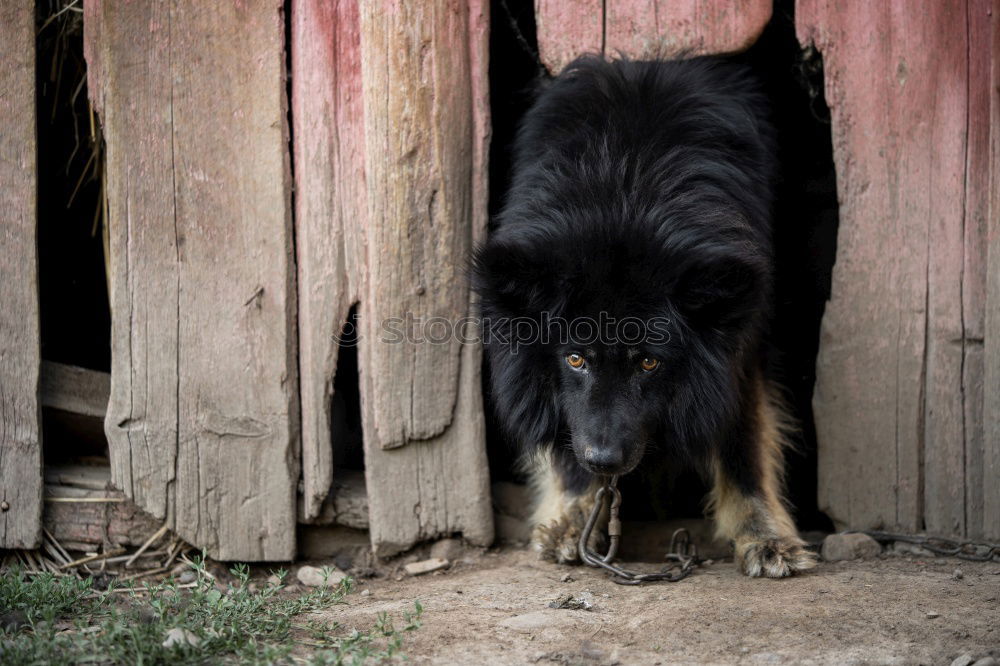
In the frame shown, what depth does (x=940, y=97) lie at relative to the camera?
146 inches

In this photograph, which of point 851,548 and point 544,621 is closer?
point 544,621

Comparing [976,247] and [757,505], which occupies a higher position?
[976,247]

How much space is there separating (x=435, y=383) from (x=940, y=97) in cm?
225

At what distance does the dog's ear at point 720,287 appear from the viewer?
323cm

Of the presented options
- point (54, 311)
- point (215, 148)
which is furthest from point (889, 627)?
point (54, 311)

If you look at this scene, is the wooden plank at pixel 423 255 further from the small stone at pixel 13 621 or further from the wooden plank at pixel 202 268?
the small stone at pixel 13 621

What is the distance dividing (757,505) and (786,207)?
1563 mm

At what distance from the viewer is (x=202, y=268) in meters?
3.75

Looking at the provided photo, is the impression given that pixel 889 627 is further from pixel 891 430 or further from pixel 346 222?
pixel 346 222

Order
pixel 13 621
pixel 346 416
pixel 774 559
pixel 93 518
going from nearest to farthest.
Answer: pixel 13 621 < pixel 774 559 < pixel 93 518 < pixel 346 416

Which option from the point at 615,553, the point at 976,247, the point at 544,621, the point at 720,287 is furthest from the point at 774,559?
the point at 976,247

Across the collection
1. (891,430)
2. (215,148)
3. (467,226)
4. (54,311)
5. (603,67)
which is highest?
(603,67)

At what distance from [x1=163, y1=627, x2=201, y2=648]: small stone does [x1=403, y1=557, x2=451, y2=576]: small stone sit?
1224 millimetres

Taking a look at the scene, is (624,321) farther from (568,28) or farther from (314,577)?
(314,577)
